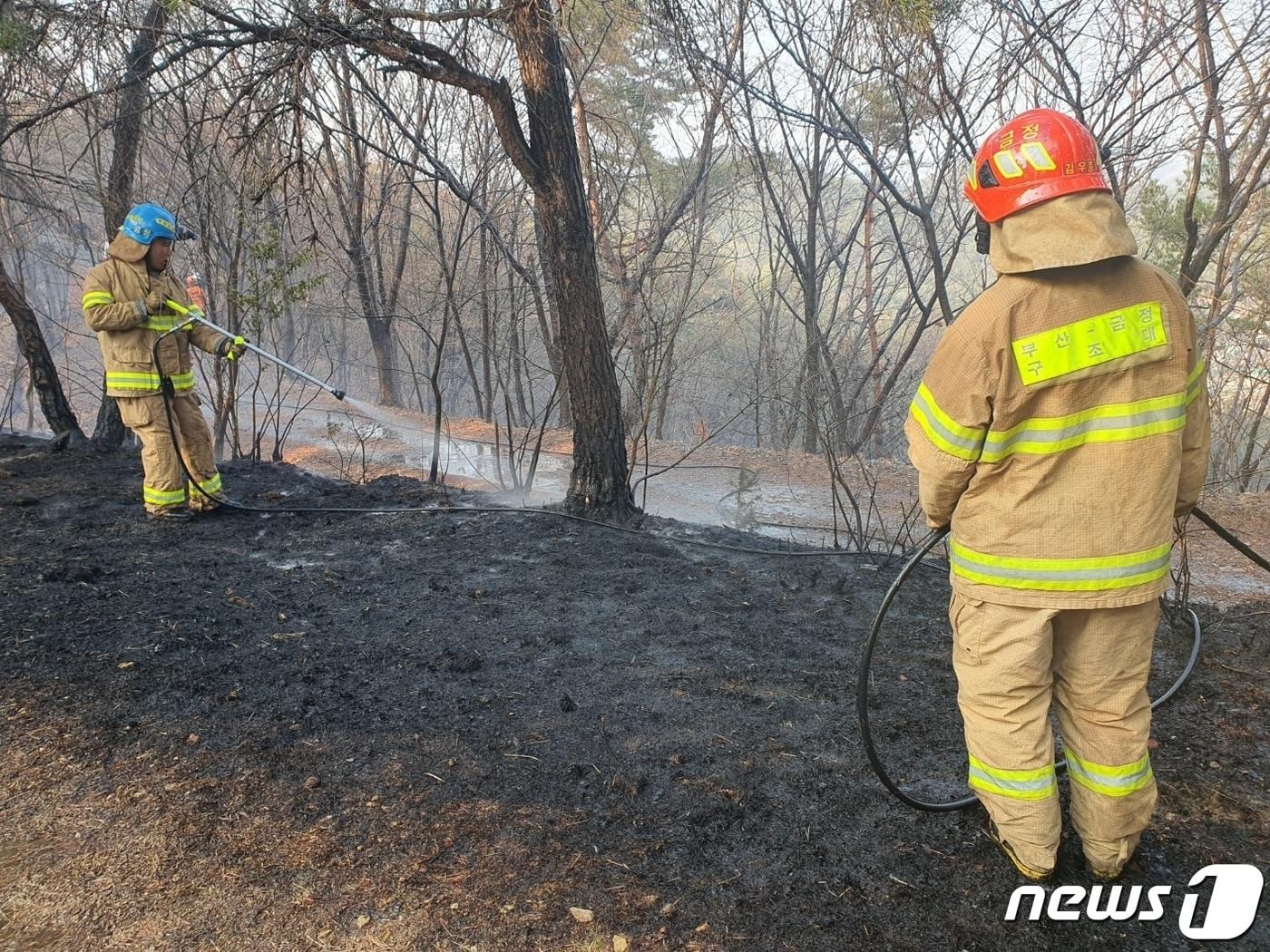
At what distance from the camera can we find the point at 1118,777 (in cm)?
193

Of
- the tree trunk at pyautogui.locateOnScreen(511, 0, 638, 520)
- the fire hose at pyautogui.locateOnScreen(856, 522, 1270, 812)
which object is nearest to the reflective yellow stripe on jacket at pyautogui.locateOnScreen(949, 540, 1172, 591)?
the fire hose at pyautogui.locateOnScreen(856, 522, 1270, 812)

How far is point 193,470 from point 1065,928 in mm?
5735

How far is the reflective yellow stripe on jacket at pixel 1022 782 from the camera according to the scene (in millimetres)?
1967

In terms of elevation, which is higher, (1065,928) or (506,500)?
(506,500)

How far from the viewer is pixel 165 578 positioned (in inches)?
166

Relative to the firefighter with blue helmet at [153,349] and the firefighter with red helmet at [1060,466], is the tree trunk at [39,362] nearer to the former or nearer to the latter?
the firefighter with blue helmet at [153,349]

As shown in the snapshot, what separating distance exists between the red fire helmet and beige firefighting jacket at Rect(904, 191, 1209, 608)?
0.12ft

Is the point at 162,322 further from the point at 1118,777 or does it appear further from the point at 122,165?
the point at 1118,777

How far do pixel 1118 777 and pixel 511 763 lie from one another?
182cm

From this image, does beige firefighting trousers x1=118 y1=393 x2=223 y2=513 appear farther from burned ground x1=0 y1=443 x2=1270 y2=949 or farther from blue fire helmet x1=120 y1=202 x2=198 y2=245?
blue fire helmet x1=120 y1=202 x2=198 y2=245

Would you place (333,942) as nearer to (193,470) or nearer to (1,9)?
(193,470)

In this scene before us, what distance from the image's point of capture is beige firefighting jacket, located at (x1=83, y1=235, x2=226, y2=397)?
16.6ft

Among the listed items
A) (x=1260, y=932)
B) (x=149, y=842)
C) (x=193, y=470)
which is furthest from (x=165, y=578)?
(x=1260, y=932)

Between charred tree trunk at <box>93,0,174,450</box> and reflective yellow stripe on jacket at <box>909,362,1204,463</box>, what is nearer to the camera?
reflective yellow stripe on jacket at <box>909,362,1204,463</box>
